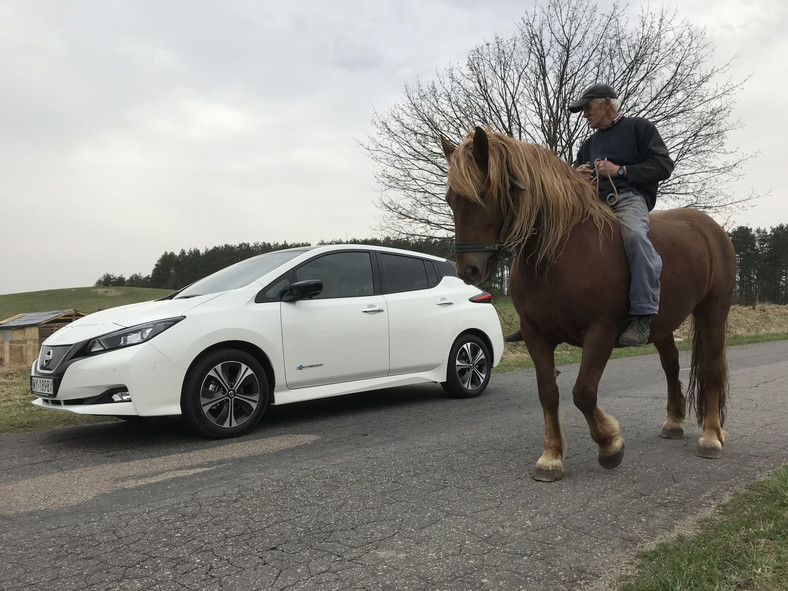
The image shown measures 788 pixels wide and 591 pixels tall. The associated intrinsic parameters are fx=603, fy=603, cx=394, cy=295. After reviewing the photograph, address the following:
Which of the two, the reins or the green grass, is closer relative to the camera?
the green grass

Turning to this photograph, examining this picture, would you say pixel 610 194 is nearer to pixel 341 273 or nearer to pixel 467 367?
pixel 341 273

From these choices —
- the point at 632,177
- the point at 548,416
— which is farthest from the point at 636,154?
the point at 548,416

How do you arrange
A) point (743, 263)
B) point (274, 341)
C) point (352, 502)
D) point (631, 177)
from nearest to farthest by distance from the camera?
point (352, 502) < point (631, 177) < point (274, 341) < point (743, 263)

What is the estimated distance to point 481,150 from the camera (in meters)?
3.48

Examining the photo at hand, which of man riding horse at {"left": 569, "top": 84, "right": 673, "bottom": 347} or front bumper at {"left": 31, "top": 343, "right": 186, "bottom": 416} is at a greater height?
man riding horse at {"left": 569, "top": 84, "right": 673, "bottom": 347}

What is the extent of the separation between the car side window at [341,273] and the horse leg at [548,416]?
272 cm

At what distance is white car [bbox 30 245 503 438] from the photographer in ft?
16.1

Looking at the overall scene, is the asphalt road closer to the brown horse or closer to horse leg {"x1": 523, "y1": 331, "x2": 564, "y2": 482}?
horse leg {"x1": 523, "y1": 331, "x2": 564, "y2": 482}

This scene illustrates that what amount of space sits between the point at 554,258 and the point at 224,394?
3120 millimetres

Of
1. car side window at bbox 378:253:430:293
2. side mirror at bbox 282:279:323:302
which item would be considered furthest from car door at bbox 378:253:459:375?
side mirror at bbox 282:279:323:302

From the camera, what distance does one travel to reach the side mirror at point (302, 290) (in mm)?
5707

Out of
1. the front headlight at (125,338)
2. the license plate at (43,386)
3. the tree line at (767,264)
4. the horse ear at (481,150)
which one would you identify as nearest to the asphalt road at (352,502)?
the license plate at (43,386)

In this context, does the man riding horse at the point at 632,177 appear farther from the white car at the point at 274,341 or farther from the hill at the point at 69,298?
the hill at the point at 69,298

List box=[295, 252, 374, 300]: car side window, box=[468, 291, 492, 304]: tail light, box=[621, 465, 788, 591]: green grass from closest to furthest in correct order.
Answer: box=[621, 465, 788, 591]: green grass
box=[295, 252, 374, 300]: car side window
box=[468, 291, 492, 304]: tail light
